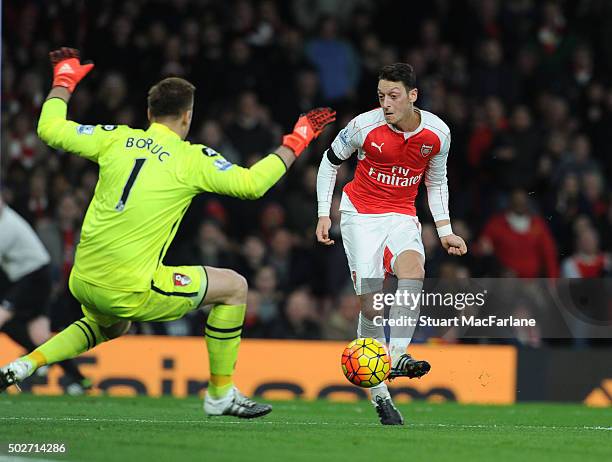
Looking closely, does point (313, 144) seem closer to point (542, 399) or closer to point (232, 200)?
point (232, 200)

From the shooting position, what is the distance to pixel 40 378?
13812 mm

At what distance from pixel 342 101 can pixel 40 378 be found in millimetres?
5368

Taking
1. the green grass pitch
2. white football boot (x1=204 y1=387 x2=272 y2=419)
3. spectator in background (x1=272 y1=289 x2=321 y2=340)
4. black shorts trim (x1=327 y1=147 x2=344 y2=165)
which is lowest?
the green grass pitch

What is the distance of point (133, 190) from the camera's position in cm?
852

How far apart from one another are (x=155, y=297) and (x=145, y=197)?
0.62 metres

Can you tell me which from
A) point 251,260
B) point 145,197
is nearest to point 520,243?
point 251,260

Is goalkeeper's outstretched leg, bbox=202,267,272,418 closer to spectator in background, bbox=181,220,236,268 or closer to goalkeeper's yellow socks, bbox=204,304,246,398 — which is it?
goalkeeper's yellow socks, bbox=204,304,246,398

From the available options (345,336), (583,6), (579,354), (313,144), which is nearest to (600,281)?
(579,354)

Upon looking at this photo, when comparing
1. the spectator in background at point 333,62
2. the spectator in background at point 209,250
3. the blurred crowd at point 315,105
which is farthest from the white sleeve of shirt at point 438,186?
the spectator in background at point 333,62

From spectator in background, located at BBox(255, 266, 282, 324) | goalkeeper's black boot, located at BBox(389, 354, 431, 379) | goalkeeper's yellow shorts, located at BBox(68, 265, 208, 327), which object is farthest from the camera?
spectator in background, located at BBox(255, 266, 282, 324)

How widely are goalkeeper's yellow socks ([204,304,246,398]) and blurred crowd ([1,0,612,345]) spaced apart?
5.52 m

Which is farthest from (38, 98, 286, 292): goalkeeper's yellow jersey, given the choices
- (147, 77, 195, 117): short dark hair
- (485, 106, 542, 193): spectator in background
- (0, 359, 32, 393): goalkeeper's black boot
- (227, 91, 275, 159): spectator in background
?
(485, 106, 542, 193): spectator in background

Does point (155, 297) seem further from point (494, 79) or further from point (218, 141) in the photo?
point (494, 79)

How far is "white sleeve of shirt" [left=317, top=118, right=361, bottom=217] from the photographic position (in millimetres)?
9828
